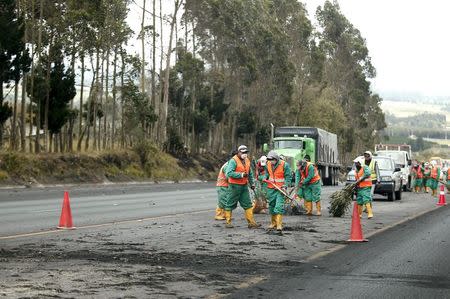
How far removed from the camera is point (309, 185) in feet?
79.0

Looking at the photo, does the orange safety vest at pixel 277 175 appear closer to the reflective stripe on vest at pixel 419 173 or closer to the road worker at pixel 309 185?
the road worker at pixel 309 185

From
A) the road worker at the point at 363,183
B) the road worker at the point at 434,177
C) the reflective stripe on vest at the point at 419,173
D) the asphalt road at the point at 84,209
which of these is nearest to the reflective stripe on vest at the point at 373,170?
the road worker at the point at 363,183

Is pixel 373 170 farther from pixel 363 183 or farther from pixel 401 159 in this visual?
pixel 401 159

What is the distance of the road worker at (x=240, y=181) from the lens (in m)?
18.6

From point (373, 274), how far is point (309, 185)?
40.9 feet

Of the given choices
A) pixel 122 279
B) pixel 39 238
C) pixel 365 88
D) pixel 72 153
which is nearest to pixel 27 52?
pixel 72 153

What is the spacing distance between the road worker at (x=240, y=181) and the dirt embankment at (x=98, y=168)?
71.6 feet

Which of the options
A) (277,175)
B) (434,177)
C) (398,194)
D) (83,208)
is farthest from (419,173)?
(277,175)

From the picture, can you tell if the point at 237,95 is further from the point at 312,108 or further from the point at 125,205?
the point at 125,205

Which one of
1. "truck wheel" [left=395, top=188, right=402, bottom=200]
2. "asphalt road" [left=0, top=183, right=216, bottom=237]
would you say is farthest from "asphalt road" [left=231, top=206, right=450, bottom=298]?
"truck wheel" [left=395, top=188, right=402, bottom=200]

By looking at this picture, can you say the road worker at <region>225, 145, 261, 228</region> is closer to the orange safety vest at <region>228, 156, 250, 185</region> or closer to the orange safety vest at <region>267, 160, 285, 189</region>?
the orange safety vest at <region>228, 156, 250, 185</region>

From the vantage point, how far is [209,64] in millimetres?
72312

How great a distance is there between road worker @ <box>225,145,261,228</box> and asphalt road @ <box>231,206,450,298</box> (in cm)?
315

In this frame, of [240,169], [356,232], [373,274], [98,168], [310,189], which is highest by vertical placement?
[98,168]
